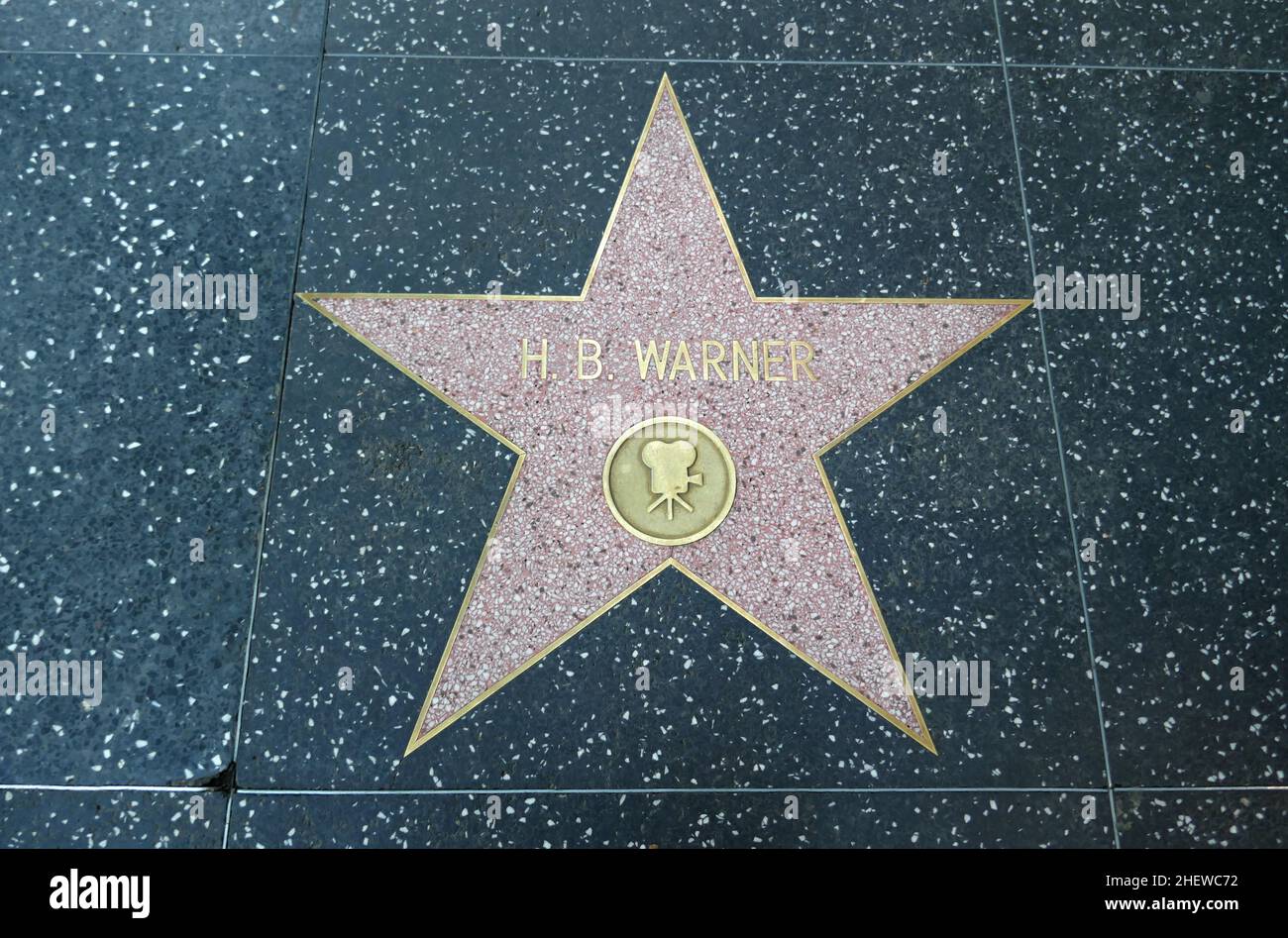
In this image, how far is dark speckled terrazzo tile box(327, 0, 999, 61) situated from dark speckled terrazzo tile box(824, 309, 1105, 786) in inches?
25.3


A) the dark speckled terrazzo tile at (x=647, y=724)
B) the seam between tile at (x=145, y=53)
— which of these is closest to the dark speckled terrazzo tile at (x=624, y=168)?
the seam between tile at (x=145, y=53)

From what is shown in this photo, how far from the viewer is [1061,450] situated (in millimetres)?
1517

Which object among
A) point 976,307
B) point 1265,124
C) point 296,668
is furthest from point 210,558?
point 1265,124

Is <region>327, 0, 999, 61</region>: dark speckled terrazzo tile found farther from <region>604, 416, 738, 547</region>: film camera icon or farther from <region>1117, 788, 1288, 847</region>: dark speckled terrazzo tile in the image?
<region>1117, 788, 1288, 847</region>: dark speckled terrazzo tile

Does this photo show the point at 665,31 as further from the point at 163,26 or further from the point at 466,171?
the point at 163,26

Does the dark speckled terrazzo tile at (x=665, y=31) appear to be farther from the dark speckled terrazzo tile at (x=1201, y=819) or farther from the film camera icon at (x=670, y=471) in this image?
the dark speckled terrazzo tile at (x=1201, y=819)

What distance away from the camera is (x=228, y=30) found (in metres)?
1.68

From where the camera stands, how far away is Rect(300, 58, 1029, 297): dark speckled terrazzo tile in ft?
5.14

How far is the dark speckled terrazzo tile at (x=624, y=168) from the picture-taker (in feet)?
5.14

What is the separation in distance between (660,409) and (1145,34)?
51.9 inches

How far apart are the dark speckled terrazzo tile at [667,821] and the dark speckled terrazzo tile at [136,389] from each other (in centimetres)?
19

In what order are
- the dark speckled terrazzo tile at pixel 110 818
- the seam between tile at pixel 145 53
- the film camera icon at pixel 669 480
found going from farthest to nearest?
1. the seam between tile at pixel 145 53
2. the film camera icon at pixel 669 480
3. the dark speckled terrazzo tile at pixel 110 818

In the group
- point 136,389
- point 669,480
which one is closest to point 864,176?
point 669,480

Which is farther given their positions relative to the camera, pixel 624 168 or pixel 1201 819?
pixel 624 168
